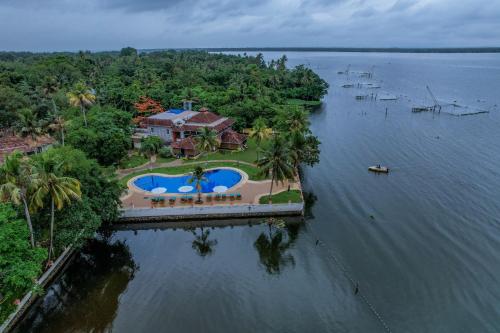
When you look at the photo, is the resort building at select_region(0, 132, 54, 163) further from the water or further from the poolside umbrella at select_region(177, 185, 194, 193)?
the water

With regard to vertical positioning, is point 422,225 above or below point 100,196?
below

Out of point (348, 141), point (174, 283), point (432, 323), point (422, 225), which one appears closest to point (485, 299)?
point (432, 323)

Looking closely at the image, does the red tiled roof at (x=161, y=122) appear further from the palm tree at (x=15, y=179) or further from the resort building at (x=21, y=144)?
the palm tree at (x=15, y=179)

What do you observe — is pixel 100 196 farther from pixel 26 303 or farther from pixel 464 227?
pixel 464 227

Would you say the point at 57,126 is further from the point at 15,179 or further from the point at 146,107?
the point at 15,179

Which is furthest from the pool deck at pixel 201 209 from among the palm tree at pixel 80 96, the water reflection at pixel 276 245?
the palm tree at pixel 80 96

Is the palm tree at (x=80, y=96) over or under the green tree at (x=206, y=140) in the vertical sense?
over
